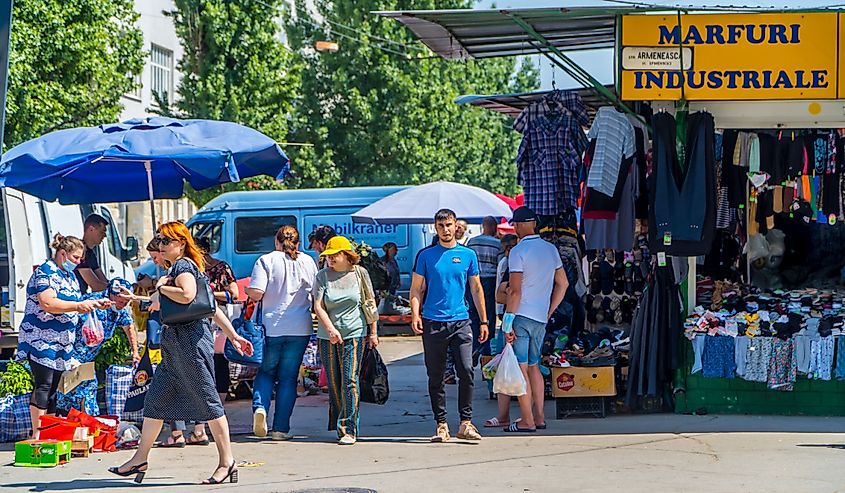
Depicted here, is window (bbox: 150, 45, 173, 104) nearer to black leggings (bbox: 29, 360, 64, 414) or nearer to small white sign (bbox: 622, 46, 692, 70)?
black leggings (bbox: 29, 360, 64, 414)

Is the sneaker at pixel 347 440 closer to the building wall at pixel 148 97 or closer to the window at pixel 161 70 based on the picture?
the building wall at pixel 148 97

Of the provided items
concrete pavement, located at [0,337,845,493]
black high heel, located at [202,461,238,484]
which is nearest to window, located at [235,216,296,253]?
concrete pavement, located at [0,337,845,493]

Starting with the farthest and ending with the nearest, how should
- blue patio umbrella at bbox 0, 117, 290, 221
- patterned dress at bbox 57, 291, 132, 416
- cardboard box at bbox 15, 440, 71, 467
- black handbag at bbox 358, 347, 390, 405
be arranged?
black handbag at bbox 358, 347, 390, 405 < blue patio umbrella at bbox 0, 117, 290, 221 < patterned dress at bbox 57, 291, 132, 416 < cardboard box at bbox 15, 440, 71, 467

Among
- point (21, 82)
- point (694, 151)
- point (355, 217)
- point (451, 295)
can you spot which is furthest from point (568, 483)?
point (21, 82)

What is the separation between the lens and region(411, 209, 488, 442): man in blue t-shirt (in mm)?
9375

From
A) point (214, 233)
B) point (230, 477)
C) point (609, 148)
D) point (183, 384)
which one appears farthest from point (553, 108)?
point (214, 233)

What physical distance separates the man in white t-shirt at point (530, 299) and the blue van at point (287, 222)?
1166 centimetres

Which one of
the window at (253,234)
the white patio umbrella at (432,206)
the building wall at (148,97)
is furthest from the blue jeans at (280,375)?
the building wall at (148,97)

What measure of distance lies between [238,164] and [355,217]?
23.6 ft

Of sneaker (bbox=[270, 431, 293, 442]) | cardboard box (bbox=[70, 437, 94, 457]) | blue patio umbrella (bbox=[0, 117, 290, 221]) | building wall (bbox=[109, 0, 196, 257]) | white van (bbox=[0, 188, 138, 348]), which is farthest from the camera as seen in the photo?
building wall (bbox=[109, 0, 196, 257])

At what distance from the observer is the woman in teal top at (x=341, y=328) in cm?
941

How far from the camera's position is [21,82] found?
60.7 feet

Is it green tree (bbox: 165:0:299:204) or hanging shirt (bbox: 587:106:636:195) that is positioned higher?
green tree (bbox: 165:0:299:204)

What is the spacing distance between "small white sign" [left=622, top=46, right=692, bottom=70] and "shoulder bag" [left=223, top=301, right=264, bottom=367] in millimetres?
3842
